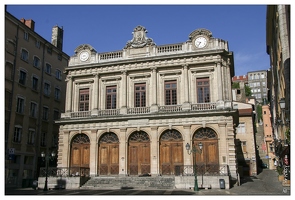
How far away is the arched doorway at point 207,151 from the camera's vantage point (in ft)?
83.1

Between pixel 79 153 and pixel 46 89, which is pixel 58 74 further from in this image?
pixel 79 153

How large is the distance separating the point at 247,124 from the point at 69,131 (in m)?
23.7

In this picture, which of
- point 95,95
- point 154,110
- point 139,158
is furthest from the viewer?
point 95,95

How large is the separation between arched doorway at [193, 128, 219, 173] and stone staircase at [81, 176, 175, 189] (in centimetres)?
275

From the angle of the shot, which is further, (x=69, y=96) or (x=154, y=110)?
(x=69, y=96)

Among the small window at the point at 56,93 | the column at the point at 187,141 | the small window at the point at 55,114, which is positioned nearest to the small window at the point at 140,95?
the column at the point at 187,141

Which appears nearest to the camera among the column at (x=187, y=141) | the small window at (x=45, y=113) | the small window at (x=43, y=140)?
the column at (x=187, y=141)


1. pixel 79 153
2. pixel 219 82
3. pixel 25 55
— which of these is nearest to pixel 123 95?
pixel 79 153

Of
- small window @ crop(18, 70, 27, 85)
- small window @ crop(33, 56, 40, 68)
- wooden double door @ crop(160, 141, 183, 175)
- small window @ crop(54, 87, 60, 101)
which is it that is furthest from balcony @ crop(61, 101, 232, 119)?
small window @ crop(54, 87, 60, 101)

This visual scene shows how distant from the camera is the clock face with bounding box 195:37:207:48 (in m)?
28.1

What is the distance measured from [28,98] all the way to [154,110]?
14.0 m

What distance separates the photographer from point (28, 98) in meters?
32.7

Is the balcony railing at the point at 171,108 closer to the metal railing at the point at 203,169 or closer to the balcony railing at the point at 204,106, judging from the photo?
the balcony railing at the point at 204,106

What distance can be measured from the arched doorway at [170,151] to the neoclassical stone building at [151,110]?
8 cm
